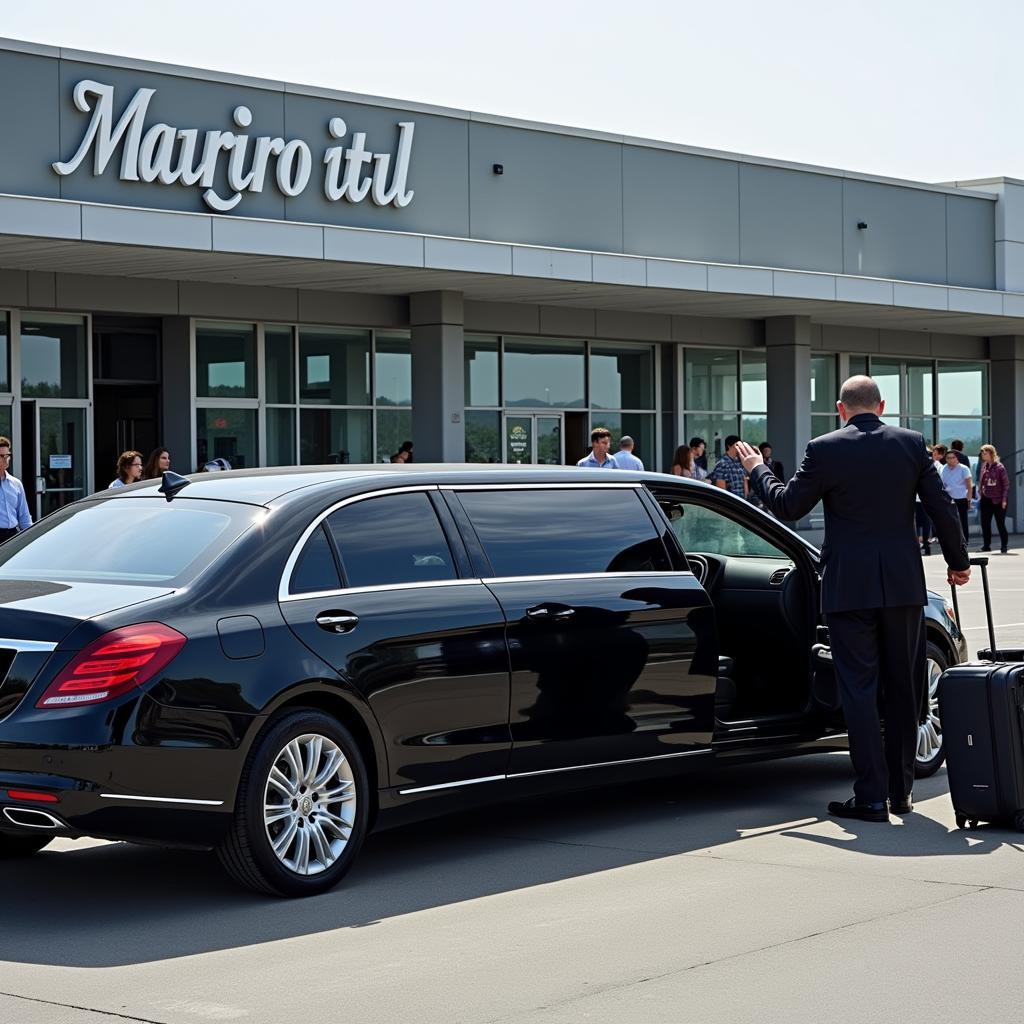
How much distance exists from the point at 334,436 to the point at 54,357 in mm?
4790


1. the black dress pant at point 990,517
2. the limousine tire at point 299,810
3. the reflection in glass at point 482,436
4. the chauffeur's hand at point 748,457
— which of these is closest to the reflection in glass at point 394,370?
the reflection in glass at point 482,436

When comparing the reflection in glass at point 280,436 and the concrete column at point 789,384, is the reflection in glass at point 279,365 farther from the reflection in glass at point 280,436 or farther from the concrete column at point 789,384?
the concrete column at point 789,384

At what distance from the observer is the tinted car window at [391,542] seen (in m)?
6.79

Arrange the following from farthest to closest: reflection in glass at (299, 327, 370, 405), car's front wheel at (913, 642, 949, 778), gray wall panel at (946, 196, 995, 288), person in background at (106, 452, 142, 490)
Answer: gray wall panel at (946, 196, 995, 288) < reflection in glass at (299, 327, 370, 405) < person in background at (106, 452, 142, 490) < car's front wheel at (913, 642, 949, 778)

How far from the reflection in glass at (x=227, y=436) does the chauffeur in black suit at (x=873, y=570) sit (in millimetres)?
17347

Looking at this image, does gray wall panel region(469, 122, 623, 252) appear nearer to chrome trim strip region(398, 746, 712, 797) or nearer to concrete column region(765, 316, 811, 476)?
concrete column region(765, 316, 811, 476)

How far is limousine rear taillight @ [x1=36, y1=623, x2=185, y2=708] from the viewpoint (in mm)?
5977

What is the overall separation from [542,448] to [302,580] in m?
22.8

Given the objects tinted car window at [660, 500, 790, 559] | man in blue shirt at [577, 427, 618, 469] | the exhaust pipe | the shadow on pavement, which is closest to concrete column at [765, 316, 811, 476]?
man in blue shirt at [577, 427, 618, 469]

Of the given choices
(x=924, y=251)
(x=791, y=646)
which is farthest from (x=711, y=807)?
(x=924, y=251)

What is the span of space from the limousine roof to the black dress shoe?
1.78 metres

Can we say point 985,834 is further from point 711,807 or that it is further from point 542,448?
point 542,448

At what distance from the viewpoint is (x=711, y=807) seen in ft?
26.7

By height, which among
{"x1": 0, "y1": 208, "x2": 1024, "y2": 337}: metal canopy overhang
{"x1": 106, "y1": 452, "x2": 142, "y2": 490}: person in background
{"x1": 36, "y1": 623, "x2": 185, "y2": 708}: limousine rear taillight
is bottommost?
{"x1": 36, "y1": 623, "x2": 185, "y2": 708}: limousine rear taillight
